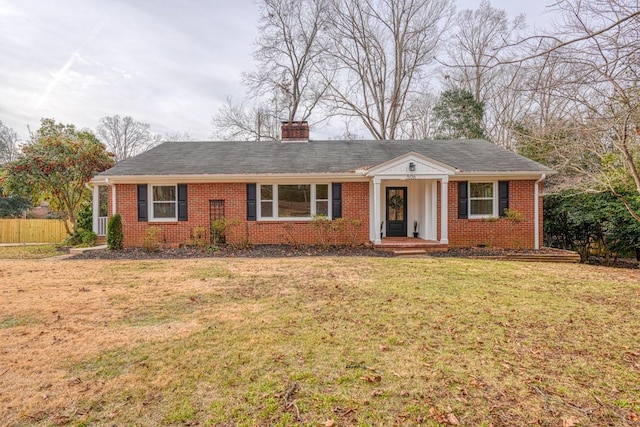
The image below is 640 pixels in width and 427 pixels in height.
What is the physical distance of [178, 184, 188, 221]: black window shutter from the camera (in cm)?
1184

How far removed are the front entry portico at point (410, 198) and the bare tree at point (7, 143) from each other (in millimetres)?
36837

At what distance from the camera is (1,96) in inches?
620

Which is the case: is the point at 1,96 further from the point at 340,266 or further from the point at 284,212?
the point at 340,266

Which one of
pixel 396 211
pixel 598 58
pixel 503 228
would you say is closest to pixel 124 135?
pixel 396 211

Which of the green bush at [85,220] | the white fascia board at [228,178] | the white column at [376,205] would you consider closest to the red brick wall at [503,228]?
the white column at [376,205]

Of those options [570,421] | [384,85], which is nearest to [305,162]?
[570,421]

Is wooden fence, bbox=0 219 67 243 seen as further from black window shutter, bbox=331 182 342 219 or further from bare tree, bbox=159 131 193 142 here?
bare tree, bbox=159 131 193 142

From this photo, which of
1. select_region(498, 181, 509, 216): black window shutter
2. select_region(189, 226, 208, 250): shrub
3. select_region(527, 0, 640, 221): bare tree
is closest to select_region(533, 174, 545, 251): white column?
select_region(498, 181, 509, 216): black window shutter

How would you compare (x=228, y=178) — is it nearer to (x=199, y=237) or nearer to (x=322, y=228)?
(x=199, y=237)

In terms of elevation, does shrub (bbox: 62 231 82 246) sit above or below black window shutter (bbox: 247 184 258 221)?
below

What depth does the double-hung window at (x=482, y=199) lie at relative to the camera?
11.9m

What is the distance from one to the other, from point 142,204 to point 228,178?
330cm

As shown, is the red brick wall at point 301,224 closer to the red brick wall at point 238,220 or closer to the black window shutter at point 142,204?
the red brick wall at point 238,220

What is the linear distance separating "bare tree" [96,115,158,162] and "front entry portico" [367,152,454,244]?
30548 millimetres
